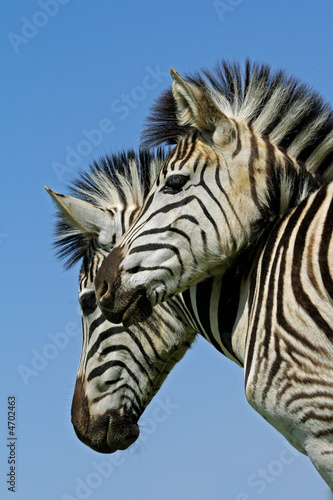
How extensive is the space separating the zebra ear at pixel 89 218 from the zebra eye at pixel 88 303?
2.28 feet

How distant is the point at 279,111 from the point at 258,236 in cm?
128

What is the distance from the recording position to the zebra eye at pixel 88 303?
848 centimetres

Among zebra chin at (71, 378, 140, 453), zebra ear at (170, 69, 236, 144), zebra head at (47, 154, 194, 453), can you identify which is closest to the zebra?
zebra ear at (170, 69, 236, 144)

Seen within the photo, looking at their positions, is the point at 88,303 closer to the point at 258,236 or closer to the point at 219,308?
→ the point at 219,308

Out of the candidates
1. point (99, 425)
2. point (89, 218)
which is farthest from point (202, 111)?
point (99, 425)

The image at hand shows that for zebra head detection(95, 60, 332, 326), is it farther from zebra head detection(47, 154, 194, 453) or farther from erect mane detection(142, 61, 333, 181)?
zebra head detection(47, 154, 194, 453)

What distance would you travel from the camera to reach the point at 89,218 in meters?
8.66

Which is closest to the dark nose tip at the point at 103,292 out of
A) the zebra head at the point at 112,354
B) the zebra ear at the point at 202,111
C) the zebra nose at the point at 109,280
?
the zebra nose at the point at 109,280

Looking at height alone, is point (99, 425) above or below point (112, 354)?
below

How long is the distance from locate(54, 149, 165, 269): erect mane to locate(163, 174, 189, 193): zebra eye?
8.50ft

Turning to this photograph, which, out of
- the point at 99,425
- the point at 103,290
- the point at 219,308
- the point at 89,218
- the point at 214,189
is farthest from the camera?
the point at 89,218

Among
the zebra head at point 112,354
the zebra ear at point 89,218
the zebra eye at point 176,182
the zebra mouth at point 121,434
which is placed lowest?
the zebra mouth at point 121,434

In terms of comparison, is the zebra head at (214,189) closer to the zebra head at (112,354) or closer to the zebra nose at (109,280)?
the zebra nose at (109,280)

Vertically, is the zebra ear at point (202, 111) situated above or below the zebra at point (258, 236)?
above
